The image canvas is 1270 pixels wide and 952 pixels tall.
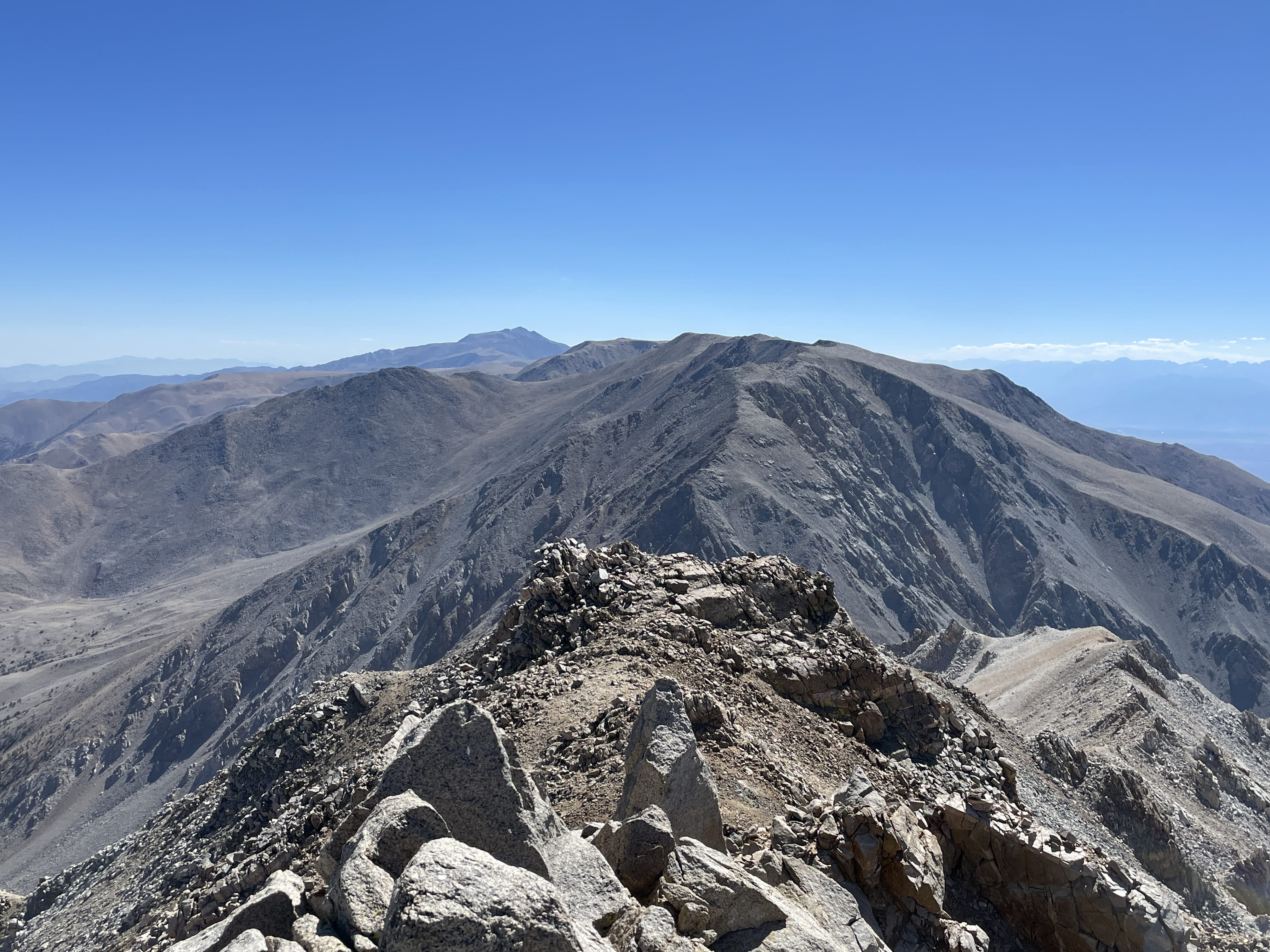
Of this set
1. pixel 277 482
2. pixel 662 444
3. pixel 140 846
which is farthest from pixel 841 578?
pixel 277 482

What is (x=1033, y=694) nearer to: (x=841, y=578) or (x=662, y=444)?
(x=841, y=578)

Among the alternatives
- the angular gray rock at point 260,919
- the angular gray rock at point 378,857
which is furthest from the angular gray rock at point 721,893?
the angular gray rock at point 260,919

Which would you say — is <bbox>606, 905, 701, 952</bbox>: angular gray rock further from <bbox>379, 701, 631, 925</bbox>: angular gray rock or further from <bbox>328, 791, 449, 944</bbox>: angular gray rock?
<bbox>328, 791, 449, 944</bbox>: angular gray rock

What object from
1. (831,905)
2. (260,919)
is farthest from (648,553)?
(260,919)

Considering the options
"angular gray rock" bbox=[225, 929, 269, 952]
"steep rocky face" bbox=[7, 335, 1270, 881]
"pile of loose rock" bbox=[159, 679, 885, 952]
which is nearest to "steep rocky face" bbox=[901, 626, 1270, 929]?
A: "steep rocky face" bbox=[7, 335, 1270, 881]

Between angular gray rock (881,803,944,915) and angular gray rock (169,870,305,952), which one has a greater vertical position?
angular gray rock (169,870,305,952)
